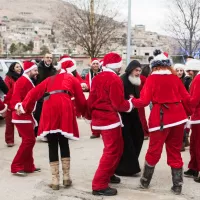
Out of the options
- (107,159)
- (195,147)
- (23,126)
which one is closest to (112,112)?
(107,159)

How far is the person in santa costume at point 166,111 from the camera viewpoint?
4945 mm

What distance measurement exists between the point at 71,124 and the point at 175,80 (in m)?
1.51

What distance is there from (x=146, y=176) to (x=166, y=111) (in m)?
0.96

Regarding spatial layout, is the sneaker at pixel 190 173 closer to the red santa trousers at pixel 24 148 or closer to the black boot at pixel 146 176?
the black boot at pixel 146 176

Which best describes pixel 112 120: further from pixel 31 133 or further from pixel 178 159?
pixel 31 133

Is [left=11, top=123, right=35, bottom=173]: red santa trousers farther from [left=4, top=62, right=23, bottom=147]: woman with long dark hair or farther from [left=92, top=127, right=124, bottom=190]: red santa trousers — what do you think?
[left=4, top=62, right=23, bottom=147]: woman with long dark hair

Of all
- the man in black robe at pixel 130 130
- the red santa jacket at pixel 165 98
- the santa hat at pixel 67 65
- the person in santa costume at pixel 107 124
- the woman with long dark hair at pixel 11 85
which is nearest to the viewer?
the red santa jacket at pixel 165 98

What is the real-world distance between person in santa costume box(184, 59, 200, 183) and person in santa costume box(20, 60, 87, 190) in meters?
1.56

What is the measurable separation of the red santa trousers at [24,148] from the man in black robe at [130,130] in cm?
143

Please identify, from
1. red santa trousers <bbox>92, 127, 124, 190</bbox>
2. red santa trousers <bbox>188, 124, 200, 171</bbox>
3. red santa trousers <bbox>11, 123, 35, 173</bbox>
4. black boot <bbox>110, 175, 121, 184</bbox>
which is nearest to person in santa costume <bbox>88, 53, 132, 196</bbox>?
red santa trousers <bbox>92, 127, 124, 190</bbox>

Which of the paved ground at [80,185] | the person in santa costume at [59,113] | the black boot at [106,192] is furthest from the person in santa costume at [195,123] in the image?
the person in santa costume at [59,113]

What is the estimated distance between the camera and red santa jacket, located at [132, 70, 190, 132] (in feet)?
16.2

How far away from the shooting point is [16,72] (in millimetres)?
8492

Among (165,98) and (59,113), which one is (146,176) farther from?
(59,113)
